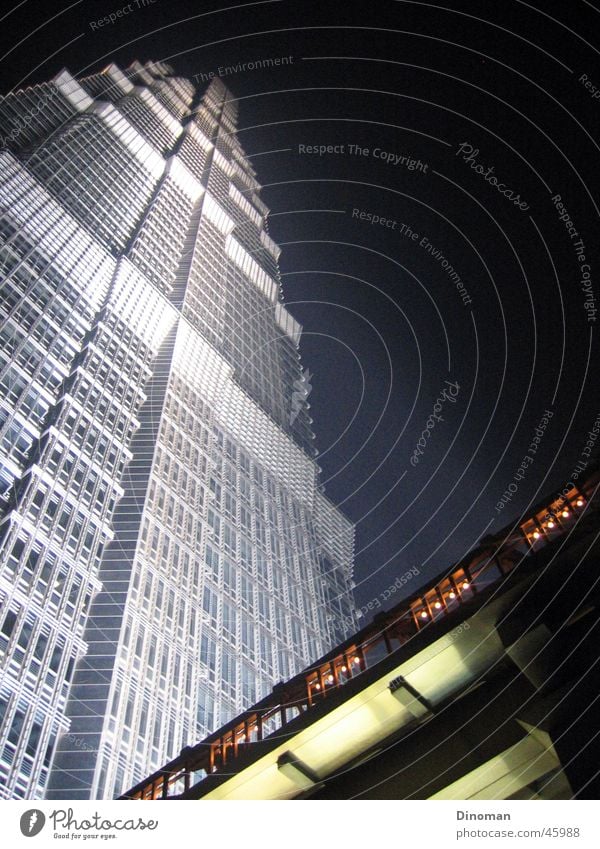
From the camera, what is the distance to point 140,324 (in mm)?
88062

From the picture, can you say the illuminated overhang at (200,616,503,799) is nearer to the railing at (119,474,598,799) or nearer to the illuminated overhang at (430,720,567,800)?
the railing at (119,474,598,799)

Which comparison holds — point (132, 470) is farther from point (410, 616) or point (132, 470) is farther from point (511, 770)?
point (511, 770)

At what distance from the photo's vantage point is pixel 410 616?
65.8 feet

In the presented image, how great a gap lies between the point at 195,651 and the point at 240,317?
68.0 meters

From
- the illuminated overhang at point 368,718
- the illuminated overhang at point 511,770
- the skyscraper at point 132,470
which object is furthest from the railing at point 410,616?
the skyscraper at point 132,470

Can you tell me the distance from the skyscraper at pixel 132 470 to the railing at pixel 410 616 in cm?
2563

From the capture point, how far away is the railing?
63.6 feet

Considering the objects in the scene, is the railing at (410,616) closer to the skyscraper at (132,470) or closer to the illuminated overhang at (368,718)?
the illuminated overhang at (368,718)

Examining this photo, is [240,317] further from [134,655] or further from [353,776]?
[353,776]

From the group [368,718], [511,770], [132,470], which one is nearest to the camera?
[511,770]

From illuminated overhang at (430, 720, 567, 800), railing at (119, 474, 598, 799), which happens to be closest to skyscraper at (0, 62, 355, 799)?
railing at (119, 474, 598, 799)

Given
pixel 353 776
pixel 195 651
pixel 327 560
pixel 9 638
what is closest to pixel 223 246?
pixel 327 560

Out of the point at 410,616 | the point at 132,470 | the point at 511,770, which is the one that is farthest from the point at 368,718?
the point at 132,470

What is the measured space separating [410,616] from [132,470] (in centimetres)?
5400
